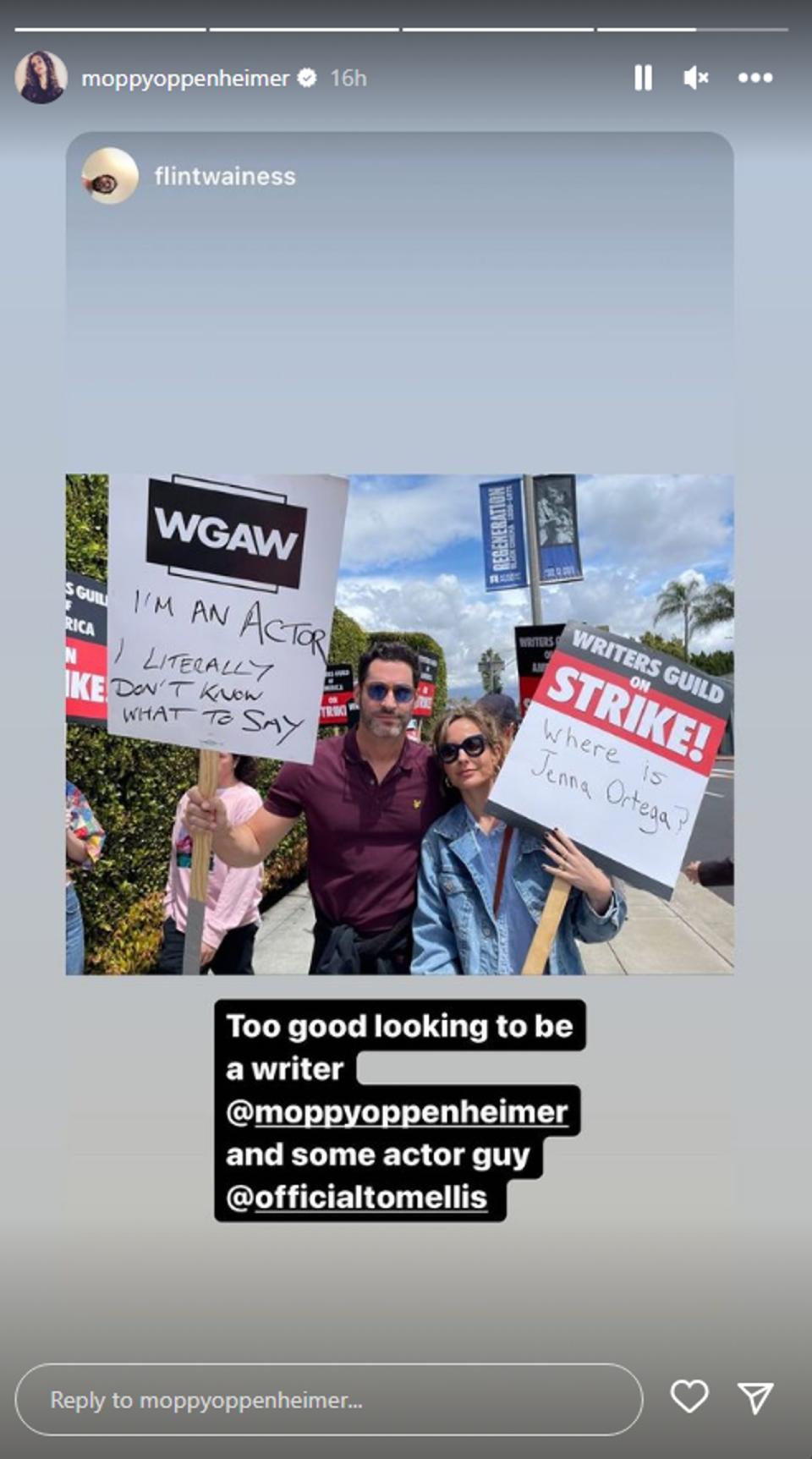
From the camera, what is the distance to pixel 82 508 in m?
2.57

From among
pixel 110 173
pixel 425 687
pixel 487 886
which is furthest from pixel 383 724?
pixel 110 173

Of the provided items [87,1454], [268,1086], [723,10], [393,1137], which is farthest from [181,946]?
[723,10]

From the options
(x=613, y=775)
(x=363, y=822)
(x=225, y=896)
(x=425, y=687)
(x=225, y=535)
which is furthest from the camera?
(x=425, y=687)

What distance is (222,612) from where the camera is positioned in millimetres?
2529

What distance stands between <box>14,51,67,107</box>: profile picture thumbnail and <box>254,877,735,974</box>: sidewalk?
2184 millimetres

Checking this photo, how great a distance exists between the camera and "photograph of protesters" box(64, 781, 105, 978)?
2.61 m

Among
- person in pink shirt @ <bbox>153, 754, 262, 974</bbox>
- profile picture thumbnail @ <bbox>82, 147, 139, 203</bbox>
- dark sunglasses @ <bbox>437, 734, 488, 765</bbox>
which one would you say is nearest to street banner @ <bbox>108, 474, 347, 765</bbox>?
person in pink shirt @ <bbox>153, 754, 262, 974</bbox>

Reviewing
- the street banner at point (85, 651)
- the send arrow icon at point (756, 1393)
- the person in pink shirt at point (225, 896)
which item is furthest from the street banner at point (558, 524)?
the send arrow icon at point (756, 1393)

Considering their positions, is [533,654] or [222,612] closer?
[222,612]

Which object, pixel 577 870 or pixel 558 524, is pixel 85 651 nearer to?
pixel 558 524

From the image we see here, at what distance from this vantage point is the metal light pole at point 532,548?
2.64 m

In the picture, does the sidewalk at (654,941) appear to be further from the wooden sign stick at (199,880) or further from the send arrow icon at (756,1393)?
the send arrow icon at (756,1393)

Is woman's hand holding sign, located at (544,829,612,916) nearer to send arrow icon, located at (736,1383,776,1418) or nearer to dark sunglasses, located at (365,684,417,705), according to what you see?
dark sunglasses, located at (365,684,417,705)

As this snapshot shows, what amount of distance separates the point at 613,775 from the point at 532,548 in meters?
0.69
